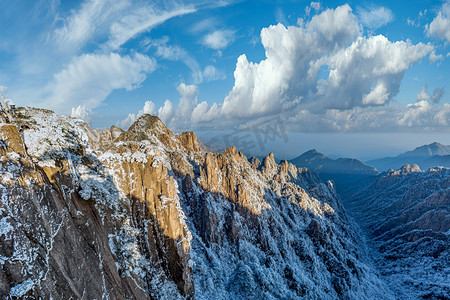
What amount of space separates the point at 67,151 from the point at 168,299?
1389 inches

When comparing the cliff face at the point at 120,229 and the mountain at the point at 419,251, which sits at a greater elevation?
the cliff face at the point at 120,229

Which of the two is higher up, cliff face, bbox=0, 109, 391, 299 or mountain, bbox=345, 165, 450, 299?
cliff face, bbox=0, 109, 391, 299

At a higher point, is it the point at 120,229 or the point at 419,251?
the point at 120,229

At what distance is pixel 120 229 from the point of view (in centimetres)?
3716

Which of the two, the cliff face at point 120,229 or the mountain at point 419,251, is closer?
the cliff face at point 120,229

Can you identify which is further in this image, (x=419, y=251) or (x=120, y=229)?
(x=419, y=251)

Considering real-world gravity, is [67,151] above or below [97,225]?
above

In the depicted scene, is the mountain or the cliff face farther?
the mountain

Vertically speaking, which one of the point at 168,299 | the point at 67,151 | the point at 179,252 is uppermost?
the point at 67,151

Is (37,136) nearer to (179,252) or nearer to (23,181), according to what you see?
(23,181)

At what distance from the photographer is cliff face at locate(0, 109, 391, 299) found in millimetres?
23062

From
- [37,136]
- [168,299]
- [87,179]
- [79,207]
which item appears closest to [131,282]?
[168,299]

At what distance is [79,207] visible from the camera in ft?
99.8

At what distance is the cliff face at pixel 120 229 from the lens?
908 inches
